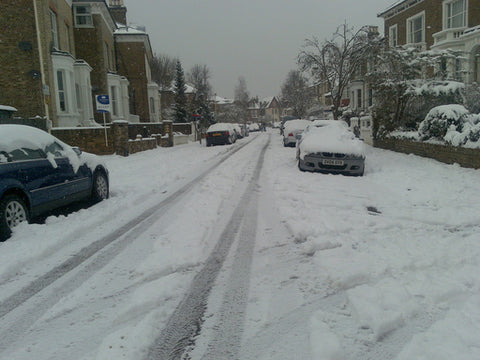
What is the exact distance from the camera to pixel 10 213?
501 cm

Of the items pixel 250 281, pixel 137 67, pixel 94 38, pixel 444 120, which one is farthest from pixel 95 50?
pixel 250 281

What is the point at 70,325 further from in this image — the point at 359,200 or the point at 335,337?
the point at 359,200

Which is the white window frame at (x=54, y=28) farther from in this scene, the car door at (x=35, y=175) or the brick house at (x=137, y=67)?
the car door at (x=35, y=175)

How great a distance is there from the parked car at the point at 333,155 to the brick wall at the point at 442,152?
2710mm

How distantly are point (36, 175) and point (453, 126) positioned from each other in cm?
1091

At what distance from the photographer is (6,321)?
3.00 meters

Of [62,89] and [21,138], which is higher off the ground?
[62,89]

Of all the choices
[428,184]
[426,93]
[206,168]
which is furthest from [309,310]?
[426,93]

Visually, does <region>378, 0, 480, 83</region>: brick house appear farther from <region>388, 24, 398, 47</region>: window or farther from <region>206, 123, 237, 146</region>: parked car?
<region>206, 123, 237, 146</region>: parked car

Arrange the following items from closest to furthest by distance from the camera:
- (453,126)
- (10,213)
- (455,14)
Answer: (10,213) → (453,126) → (455,14)

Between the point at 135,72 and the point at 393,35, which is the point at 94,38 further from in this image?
the point at 393,35

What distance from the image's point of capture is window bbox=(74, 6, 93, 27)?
2562cm

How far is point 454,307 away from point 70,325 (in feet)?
10.4

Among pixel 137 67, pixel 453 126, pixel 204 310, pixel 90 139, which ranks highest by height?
pixel 137 67
